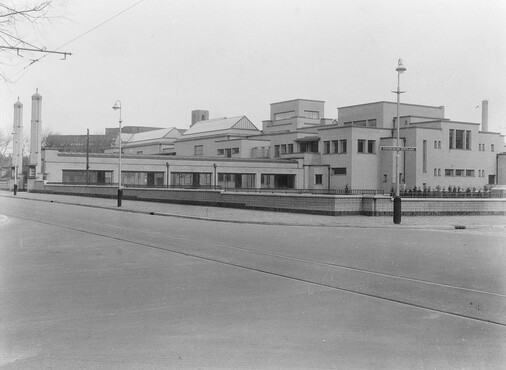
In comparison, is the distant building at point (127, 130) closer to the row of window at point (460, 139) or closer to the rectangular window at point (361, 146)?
the rectangular window at point (361, 146)

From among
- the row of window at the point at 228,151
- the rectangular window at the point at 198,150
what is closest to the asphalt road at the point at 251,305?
the row of window at the point at 228,151

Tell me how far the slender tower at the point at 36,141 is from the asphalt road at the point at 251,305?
55.6 meters

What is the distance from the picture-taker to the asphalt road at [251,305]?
5816 mm

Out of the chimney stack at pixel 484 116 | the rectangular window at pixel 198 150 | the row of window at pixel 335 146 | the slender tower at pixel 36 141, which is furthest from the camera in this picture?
the rectangular window at pixel 198 150

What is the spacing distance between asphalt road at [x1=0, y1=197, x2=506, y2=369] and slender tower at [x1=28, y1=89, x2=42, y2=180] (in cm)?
5556

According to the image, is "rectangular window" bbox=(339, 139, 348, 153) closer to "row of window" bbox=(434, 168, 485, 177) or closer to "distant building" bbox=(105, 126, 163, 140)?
"row of window" bbox=(434, 168, 485, 177)

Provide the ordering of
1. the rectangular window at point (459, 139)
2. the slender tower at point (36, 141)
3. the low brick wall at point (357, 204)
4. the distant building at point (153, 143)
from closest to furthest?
1. the low brick wall at point (357, 204)
2. the slender tower at point (36, 141)
3. the rectangular window at point (459, 139)
4. the distant building at point (153, 143)

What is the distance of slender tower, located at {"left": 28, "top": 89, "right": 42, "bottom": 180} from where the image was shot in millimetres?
67375

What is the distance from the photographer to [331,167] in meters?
70.8

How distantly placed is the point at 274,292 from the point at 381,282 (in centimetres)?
221

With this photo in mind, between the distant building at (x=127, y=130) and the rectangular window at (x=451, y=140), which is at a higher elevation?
the distant building at (x=127, y=130)

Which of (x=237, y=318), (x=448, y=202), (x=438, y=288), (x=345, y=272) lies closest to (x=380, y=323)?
(x=237, y=318)

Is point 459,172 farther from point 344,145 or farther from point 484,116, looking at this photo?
point 484,116

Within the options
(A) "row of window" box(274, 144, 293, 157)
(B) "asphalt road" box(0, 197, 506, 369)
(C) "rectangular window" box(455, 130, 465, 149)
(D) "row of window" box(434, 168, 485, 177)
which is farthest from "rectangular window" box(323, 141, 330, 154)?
(B) "asphalt road" box(0, 197, 506, 369)
